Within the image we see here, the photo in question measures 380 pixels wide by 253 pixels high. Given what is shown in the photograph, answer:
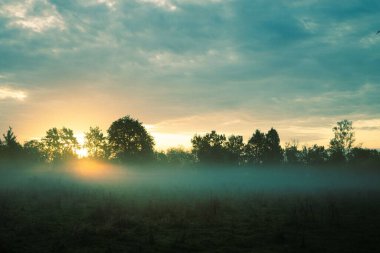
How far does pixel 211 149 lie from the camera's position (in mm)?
77062

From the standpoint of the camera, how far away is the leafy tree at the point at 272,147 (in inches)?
3209

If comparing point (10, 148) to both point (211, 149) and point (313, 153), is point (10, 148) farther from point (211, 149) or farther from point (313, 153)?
point (313, 153)

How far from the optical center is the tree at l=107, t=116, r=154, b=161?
250ft

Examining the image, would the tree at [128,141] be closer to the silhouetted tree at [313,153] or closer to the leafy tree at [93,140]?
the leafy tree at [93,140]

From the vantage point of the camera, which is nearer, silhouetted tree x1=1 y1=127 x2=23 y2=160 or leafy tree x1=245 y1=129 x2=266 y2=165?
silhouetted tree x1=1 y1=127 x2=23 y2=160

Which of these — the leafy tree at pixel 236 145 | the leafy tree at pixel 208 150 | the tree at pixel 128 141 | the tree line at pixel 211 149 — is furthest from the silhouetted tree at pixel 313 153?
the tree at pixel 128 141

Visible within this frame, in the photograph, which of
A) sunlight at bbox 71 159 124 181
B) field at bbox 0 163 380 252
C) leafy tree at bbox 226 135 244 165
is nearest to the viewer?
field at bbox 0 163 380 252

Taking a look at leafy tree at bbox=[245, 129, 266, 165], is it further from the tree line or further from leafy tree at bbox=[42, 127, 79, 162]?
leafy tree at bbox=[42, 127, 79, 162]

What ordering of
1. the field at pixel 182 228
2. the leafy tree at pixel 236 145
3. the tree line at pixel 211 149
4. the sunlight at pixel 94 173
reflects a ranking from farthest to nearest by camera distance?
1. the leafy tree at pixel 236 145
2. the tree line at pixel 211 149
3. the sunlight at pixel 94 173
4. the field at pixel 182 228

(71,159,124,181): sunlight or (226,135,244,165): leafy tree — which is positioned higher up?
(226,135,244,165): leafy tree

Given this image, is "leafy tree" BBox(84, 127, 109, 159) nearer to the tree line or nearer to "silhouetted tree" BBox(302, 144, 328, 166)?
the tree line

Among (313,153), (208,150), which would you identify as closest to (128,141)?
(208,150)

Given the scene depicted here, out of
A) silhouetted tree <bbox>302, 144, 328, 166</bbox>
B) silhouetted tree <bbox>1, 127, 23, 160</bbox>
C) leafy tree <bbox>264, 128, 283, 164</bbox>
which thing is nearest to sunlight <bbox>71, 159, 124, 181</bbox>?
silhouetted tree <bbox>1, 127, 23, 160</bbox>

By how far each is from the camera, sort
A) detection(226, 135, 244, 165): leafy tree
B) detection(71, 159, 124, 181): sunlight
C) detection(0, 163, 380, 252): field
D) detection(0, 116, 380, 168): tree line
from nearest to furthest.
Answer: detection(0, 163, 380, 252): field < detection(71, 159, 124, 181): sunlight < detection(0, 116, 380, 168): tree line < detection(226, 135, 244, 165): leafy tree
